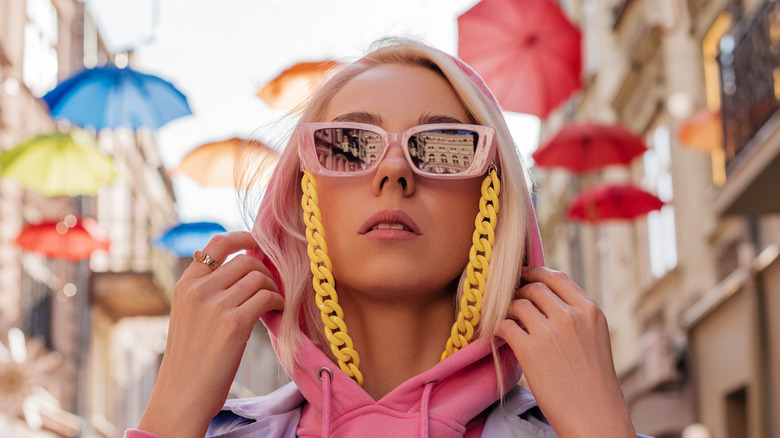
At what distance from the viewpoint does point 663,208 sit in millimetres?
13539

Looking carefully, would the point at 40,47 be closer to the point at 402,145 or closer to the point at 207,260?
the point at 207,260

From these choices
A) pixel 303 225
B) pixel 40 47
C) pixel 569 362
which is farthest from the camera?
pixel 40 47

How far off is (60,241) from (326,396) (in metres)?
10.4

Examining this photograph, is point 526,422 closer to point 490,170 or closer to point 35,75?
point 490,170

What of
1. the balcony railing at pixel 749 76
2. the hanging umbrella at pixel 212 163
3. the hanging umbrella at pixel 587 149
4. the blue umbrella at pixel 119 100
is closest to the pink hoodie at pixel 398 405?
the balcony railing at pixel 749 76

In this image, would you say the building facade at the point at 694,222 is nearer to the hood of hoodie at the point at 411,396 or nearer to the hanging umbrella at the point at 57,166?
the hanging umbrella at the point at 57,166

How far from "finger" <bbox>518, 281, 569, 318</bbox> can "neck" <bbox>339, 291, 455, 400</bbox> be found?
0.20 metres

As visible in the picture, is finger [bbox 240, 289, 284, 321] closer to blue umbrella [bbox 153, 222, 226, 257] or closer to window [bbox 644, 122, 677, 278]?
blue umbrella [bbox 153, 222, 226, 257]

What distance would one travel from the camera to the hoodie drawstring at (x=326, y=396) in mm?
2037

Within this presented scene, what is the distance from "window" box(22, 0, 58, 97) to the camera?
53.3ft

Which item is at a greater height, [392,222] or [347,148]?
[347,148]

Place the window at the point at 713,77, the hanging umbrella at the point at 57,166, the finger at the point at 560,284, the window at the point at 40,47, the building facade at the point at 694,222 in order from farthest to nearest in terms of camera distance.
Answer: the window at the point at 40,47 → the window at the point at 713,77 → the hanging umbrella at the point at 57,166 → the building facade at the point at 694,222 → the finger at the point at 560,284

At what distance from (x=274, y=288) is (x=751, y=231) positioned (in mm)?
9189

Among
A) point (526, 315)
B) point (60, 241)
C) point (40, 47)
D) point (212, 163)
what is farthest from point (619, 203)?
point (40, 47)
